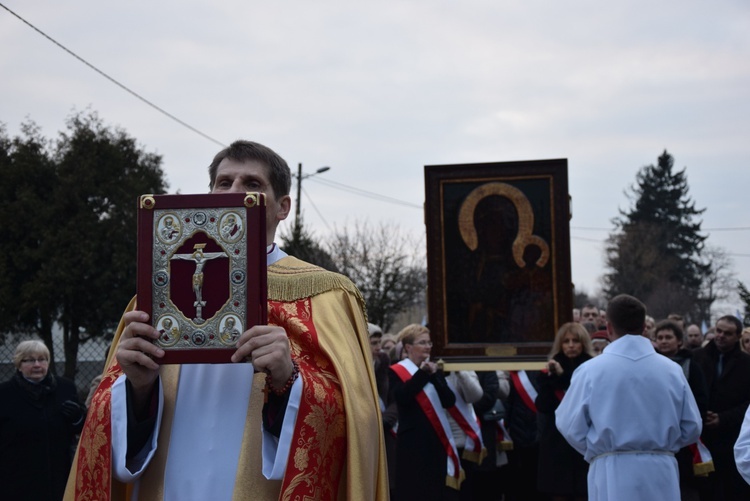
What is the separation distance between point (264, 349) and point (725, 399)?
7151 mm

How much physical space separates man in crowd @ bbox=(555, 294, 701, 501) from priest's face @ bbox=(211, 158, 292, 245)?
→ 13.0 ft

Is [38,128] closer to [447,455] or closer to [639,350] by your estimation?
[447,455]

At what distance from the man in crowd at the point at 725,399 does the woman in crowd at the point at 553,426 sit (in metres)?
1.19

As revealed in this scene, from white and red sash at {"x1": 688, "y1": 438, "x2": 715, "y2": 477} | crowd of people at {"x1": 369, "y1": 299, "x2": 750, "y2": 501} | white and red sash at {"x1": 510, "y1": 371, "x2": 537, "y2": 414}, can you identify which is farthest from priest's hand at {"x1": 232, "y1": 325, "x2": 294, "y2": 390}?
white and red sash at {"x1": 510, "y1": 371, "x2": 537, "y2": 414}

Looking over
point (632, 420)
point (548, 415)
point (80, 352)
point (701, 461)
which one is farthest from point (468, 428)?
point (80, 352)

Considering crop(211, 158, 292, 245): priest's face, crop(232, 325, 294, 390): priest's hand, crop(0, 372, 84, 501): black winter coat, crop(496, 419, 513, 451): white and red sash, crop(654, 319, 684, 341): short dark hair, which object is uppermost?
crop(211, 158, 292, 245): priest's face

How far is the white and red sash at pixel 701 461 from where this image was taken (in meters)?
8.09

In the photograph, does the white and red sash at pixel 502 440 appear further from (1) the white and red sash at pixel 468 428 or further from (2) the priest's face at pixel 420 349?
(2) the priest's face at pixel 420 349

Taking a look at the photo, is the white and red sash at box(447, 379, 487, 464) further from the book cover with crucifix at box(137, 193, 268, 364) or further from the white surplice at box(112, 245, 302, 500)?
the book cover with crucifix at box(137, 193, 268, 364)

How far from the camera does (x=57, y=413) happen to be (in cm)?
816

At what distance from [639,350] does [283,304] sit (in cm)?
412

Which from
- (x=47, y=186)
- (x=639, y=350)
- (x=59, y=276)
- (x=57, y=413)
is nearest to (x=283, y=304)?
(x=639, y=350)

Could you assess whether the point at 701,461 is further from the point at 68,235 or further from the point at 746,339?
the point at 68,235

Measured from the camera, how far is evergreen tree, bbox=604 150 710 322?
58622mm
